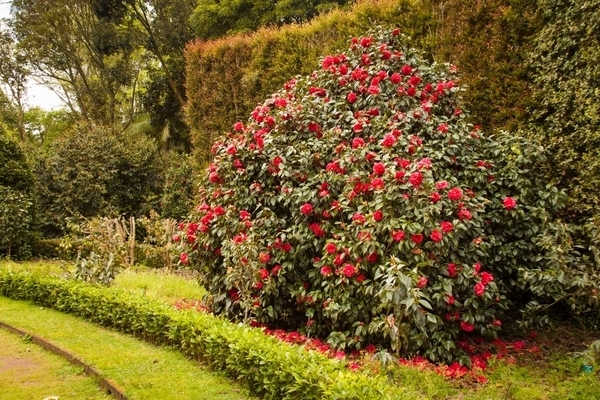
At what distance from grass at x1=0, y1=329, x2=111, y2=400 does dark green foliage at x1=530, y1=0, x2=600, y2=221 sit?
4945 mm

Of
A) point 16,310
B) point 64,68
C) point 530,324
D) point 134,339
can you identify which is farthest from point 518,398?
point 64,68

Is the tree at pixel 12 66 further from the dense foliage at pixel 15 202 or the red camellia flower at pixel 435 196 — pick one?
the red camellia flower at pixel 435 196

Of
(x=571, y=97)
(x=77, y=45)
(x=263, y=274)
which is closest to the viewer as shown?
(x=263, y=274)

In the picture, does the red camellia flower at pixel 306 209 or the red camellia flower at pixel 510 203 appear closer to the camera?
the red camellia flower at pixel 510 203

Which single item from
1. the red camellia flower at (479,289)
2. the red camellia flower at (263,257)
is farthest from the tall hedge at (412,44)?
the red camellia flower at (263,257)

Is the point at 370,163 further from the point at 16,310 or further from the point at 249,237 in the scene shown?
the point at 16,310

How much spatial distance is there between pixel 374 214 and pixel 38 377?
3278 millimetres

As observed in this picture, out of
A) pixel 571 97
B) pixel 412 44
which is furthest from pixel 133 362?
pixel 412 44

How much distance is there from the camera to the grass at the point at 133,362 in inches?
156

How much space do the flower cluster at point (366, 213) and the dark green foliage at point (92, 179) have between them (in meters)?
8.59

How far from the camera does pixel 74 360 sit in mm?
4770

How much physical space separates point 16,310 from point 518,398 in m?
6.15

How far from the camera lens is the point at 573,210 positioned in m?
5.46

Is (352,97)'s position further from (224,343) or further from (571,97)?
(224,343)
